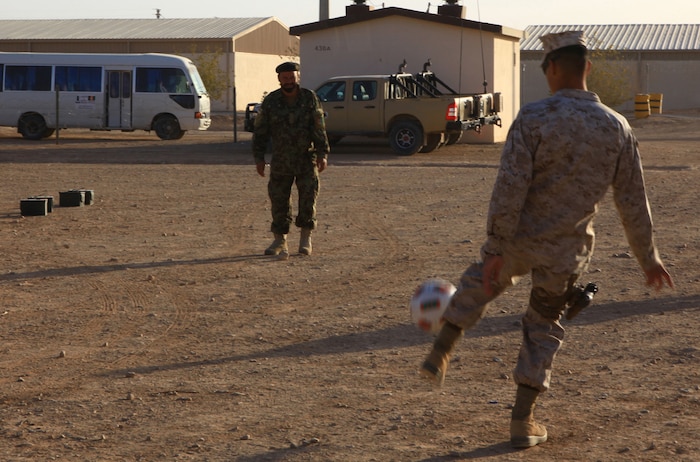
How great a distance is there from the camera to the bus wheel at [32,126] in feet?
96.6

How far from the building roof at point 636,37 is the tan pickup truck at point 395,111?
29.8 meters

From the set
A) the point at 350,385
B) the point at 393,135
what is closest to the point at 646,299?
the point at 350,385

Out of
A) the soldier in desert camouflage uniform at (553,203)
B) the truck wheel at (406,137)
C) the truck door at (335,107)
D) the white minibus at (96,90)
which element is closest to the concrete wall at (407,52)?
the white minibus at (96,90)

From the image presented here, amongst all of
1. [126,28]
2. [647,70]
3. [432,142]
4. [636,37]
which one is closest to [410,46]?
[432,142]

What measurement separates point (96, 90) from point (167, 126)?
2024mm

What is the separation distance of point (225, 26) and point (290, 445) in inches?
2035

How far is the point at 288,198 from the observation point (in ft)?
33.8

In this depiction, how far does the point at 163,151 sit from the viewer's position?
84.2 feet

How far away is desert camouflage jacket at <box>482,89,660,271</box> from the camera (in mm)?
4641

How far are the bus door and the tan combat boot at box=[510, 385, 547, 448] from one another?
2557 cm

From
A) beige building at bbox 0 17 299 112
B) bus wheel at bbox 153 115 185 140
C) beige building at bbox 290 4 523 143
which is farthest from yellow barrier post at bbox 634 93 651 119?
bus wheel at bbox 153 115 185 140

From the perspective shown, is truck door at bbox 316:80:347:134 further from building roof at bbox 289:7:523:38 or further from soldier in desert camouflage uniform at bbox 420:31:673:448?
soldier in desert camouflage uniform at bbox 420:31:673:448

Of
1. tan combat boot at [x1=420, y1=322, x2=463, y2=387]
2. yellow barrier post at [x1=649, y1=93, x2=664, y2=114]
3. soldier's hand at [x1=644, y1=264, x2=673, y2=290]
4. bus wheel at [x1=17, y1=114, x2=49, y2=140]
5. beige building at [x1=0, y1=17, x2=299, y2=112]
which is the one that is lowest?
tan combat boot at [x1=420, y1=322, x2=463, y2=387]

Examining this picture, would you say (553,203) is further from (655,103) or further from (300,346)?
(655,103)
